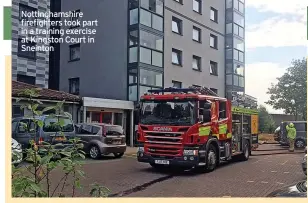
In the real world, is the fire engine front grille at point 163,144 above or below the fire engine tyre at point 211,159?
above

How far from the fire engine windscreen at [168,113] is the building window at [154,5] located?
7.18 feet

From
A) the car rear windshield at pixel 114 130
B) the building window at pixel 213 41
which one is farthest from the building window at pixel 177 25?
the car rear windshield at pixel 114 130

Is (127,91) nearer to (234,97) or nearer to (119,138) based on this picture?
(119,138)

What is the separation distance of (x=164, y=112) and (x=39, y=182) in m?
4.33

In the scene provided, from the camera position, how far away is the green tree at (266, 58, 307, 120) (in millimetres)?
4655

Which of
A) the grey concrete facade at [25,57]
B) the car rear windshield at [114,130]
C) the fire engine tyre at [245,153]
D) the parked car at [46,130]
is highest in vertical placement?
the grey concrete facade at [25,57]

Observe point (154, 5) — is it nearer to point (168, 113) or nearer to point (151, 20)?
point (151, 20)

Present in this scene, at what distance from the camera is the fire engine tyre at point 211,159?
716cm

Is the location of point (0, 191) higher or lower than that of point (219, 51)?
lower

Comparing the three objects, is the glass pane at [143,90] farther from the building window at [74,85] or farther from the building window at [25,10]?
the building window at [25,10]

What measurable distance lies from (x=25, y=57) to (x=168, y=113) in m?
3.10

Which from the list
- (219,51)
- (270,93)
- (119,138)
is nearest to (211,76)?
(219,51)

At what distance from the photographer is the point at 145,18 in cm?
811

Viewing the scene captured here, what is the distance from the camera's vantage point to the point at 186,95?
22.7 ft
